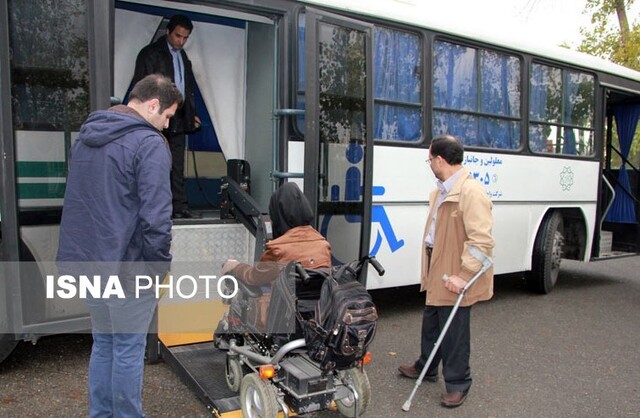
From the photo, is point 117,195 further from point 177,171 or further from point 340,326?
point 177,171

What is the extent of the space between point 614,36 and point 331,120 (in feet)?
50.8

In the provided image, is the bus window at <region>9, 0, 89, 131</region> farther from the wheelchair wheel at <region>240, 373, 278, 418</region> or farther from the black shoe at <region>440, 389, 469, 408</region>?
the black shoe at <region>440, 389, 469, 408</region>

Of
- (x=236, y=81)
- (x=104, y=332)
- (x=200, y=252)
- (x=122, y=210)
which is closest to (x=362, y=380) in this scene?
(x=104, y=332)

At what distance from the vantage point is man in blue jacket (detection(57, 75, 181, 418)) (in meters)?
2.69

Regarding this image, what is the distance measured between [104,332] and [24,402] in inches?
48.0

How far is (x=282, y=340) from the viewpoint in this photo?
3.23 meters

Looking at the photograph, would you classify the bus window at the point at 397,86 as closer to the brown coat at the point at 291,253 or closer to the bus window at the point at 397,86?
the bus window at the point at 397,86

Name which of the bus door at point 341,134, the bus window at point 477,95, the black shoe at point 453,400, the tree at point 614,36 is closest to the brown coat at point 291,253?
the bus door at point 341,134

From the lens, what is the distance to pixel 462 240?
3.77m

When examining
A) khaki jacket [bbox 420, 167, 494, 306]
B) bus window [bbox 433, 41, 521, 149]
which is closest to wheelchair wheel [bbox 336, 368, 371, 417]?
khaki jacket [bbox 420, 167, 494, 306]

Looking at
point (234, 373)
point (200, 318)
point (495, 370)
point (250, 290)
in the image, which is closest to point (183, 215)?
point (200, 318)

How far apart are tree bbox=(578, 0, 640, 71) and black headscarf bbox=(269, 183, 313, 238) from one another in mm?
14643

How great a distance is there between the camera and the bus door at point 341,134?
4246 millimetres

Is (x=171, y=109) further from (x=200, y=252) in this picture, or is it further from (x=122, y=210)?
(x=200, y=252)
